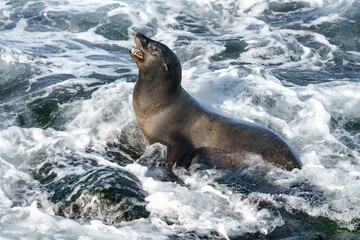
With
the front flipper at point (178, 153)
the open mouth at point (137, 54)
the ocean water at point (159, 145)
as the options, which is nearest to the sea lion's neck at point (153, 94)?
the open mouth at point (137, 54)

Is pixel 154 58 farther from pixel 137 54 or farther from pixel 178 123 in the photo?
pixel 178 123

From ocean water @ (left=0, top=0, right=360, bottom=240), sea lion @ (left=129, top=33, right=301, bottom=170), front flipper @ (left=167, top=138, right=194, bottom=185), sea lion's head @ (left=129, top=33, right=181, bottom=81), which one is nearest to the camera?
ocean water @ (left=0, top=0, right=360, bottom=240)

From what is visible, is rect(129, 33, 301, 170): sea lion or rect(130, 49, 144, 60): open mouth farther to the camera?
rect(130, 49, 144, 60): open mouth

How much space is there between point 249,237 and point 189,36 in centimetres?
1019

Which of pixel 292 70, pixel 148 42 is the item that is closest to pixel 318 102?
pixel 292 70

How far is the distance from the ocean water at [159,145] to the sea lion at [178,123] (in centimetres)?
29

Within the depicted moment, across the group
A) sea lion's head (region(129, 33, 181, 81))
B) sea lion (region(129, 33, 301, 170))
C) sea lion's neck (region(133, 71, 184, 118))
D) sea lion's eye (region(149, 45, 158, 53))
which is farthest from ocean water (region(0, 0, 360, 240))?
sea lion's eye (region(149, 45, 158, 53))

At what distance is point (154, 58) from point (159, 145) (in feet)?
4.14

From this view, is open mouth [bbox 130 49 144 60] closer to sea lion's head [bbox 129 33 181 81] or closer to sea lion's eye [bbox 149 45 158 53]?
sea lion's head [bbox 129 33 181 81]

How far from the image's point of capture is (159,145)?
288 inches

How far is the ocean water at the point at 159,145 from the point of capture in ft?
16.8

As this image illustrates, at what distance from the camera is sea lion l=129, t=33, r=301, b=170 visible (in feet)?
23.1

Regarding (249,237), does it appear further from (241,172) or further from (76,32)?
(76,32)

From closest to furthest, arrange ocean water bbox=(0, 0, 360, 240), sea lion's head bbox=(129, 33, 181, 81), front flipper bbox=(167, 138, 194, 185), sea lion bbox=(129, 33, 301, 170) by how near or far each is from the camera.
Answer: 1. ocean water bbox=(0, 0, 360, 240)
2. front flipper bbox=(167, 138, 194, 185)
3. sea lion bbox=(129, 33, 301, 170)
4. sea lion's head bbox=(129, 33, 181, 81)
